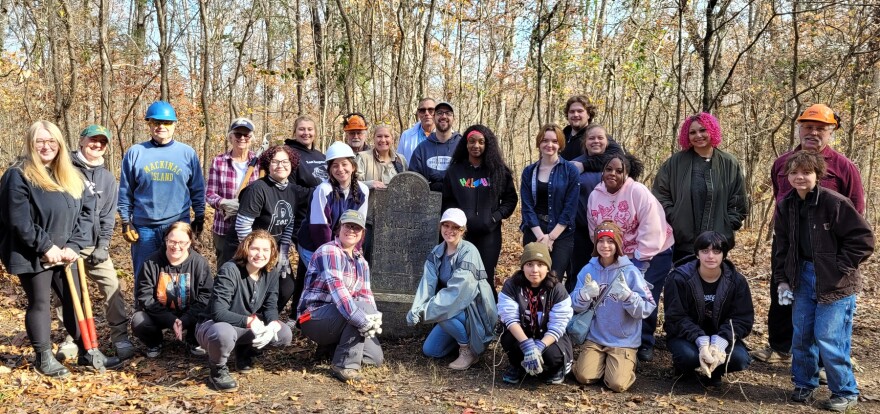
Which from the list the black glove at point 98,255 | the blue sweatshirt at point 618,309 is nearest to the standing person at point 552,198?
the blue sweatshirt at point 618,309

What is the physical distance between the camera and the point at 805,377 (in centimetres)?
439

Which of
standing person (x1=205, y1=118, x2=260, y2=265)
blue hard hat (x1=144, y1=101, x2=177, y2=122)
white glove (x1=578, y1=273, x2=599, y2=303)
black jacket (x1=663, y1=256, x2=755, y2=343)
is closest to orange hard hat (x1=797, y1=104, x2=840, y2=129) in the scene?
black jacket (x1=663, y1=256, x2=755, y2=343)

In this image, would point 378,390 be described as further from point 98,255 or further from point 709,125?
point 709,125

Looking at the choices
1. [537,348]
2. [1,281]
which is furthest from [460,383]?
[1,281]

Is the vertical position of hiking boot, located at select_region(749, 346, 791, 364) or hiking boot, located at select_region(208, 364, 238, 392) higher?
hiking boot, located at select_region(749, 346, 791, 364)

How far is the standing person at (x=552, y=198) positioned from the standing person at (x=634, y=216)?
236 mm

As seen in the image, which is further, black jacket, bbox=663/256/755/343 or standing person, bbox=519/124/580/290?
standing person, bbox=519/124/580/290

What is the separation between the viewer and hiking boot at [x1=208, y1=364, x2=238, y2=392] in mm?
4473

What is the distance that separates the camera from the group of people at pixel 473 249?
4371 mm

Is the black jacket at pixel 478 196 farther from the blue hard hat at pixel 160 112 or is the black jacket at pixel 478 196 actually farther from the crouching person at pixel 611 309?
the blue hard hat at pixel 160 112

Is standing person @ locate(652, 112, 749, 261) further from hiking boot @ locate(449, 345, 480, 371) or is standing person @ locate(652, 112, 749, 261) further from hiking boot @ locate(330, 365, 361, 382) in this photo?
hiking boot @ locate(330, 365, 361, 382)

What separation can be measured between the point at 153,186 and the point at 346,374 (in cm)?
233

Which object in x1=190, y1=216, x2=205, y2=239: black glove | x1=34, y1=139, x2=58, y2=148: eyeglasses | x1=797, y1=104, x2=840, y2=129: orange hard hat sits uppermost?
x1=797, y1=104, x2=840, y2=129: orange hard hat

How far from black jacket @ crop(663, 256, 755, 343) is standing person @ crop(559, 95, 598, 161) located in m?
1.61
